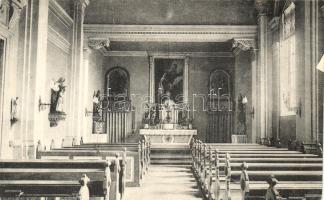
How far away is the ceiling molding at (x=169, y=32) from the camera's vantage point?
16.2m

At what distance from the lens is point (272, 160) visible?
287 inches

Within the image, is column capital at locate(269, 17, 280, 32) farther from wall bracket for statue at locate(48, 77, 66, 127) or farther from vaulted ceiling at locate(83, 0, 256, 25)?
wall bracket for statue at locate(48, 77, 66, 127)

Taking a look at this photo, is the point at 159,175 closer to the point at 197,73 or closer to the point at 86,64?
the point at 86,64

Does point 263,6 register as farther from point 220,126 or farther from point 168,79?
point 220,126

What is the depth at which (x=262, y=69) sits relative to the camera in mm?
15305

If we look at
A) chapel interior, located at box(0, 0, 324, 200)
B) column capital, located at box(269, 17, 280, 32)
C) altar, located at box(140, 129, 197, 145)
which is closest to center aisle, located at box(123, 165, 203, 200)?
chapel interior, located at box(0, 0, 324, 200)

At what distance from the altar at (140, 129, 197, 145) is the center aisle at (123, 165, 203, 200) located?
4.49 metres

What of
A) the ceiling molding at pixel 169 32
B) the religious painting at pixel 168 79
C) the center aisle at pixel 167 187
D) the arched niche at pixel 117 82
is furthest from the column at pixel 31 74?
the religious painting at pixel 168 79

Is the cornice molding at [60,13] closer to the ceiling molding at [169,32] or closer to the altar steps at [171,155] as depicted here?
the ceiling molding at [169,32]

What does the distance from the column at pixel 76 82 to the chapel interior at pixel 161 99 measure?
0.04 m

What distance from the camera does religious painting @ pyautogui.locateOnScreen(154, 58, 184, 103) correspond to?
21031 mm

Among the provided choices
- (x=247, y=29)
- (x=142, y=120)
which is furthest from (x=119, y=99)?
(x=247, y=29)

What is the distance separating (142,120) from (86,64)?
602cm

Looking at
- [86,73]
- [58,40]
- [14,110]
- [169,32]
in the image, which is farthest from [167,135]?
[14,110]
